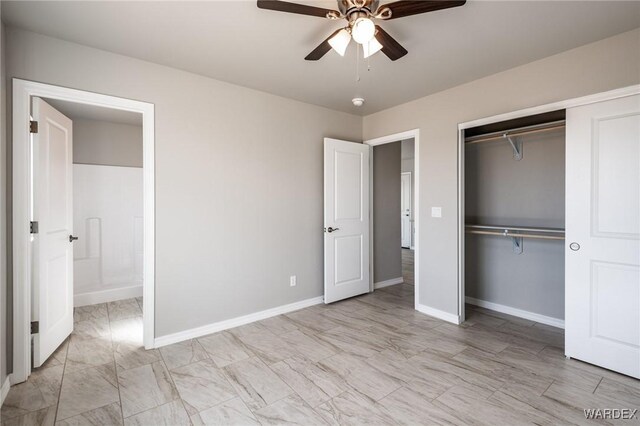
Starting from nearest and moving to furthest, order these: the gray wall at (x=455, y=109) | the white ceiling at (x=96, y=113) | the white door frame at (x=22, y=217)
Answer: the white door frame at (x=22, y=217) → the gray wall at (x=455, y=109) → the white ceiling at (x=96, y=113)

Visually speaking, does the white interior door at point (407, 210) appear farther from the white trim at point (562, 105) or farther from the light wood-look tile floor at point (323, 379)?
the white trim at point (562, 105)

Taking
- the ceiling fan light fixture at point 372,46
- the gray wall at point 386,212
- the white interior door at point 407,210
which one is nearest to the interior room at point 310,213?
the ceiling fan light fixture at point 372,46

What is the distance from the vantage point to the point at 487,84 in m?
3.03

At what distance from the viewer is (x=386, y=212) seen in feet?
15.6

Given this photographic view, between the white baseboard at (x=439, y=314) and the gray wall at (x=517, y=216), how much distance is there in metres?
0.80

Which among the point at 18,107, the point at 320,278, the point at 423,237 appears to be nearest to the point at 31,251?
the point at 18,107

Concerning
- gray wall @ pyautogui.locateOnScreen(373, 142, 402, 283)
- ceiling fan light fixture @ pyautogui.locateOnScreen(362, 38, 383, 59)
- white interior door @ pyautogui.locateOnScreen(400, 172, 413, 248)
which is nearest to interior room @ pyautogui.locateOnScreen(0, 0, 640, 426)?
ceiling fan light fixture @ pyautogui.locateOnScreen(362, 38, 383, 59)

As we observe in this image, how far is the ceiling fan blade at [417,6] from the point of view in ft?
5.18

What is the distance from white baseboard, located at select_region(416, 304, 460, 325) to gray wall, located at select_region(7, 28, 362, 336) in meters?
1.27

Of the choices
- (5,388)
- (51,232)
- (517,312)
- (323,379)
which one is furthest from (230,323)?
(517,312)

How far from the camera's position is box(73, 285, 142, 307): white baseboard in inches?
153

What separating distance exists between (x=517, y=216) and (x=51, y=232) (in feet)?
15.3

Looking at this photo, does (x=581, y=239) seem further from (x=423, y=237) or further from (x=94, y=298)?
(x=94, y=298)

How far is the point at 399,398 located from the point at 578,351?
5.38 ft
